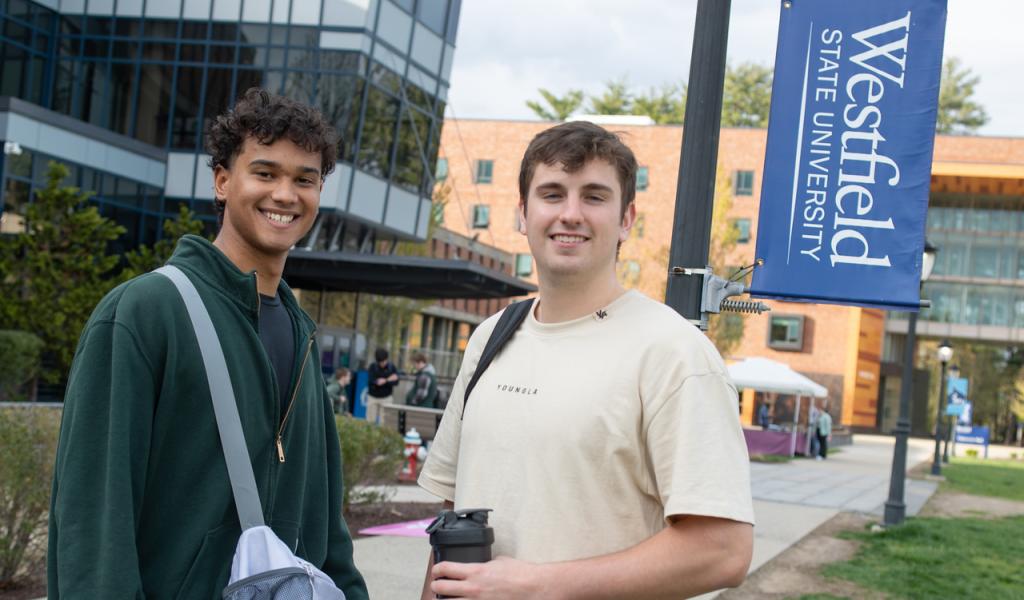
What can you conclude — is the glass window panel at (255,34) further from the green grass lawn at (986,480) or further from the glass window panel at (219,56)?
the green grass lawn at (986,480)

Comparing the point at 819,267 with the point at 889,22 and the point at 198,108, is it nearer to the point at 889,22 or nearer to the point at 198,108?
the point at 889,22

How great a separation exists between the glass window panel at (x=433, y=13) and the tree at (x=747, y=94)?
169 feet

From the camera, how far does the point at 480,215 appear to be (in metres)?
68.4

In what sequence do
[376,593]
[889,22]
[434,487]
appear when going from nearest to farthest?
[434,487] → [889,22] → [376,593]

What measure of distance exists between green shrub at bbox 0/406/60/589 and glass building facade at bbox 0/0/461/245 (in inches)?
878

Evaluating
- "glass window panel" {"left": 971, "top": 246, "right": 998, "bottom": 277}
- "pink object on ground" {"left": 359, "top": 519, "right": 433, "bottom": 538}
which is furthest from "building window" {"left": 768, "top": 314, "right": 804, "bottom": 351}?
"pink object on ground" {"left": 359, "top": 519, "right": 433, "bottom": 538}

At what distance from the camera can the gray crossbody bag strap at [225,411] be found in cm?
260

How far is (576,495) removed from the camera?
2.38 meters

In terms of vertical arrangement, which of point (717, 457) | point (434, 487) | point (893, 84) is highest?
point (893, 84)

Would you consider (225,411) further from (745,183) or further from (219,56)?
(745,183)

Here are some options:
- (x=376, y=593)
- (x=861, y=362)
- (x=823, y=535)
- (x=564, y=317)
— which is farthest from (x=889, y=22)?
(x=861, y=362)

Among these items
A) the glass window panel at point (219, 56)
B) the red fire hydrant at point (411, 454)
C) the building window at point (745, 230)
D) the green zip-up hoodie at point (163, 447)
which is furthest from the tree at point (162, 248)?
the building window at point (745, 230)

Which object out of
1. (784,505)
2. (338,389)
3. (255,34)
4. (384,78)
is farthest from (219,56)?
(784,505)

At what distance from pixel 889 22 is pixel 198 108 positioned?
27719 millimetres
